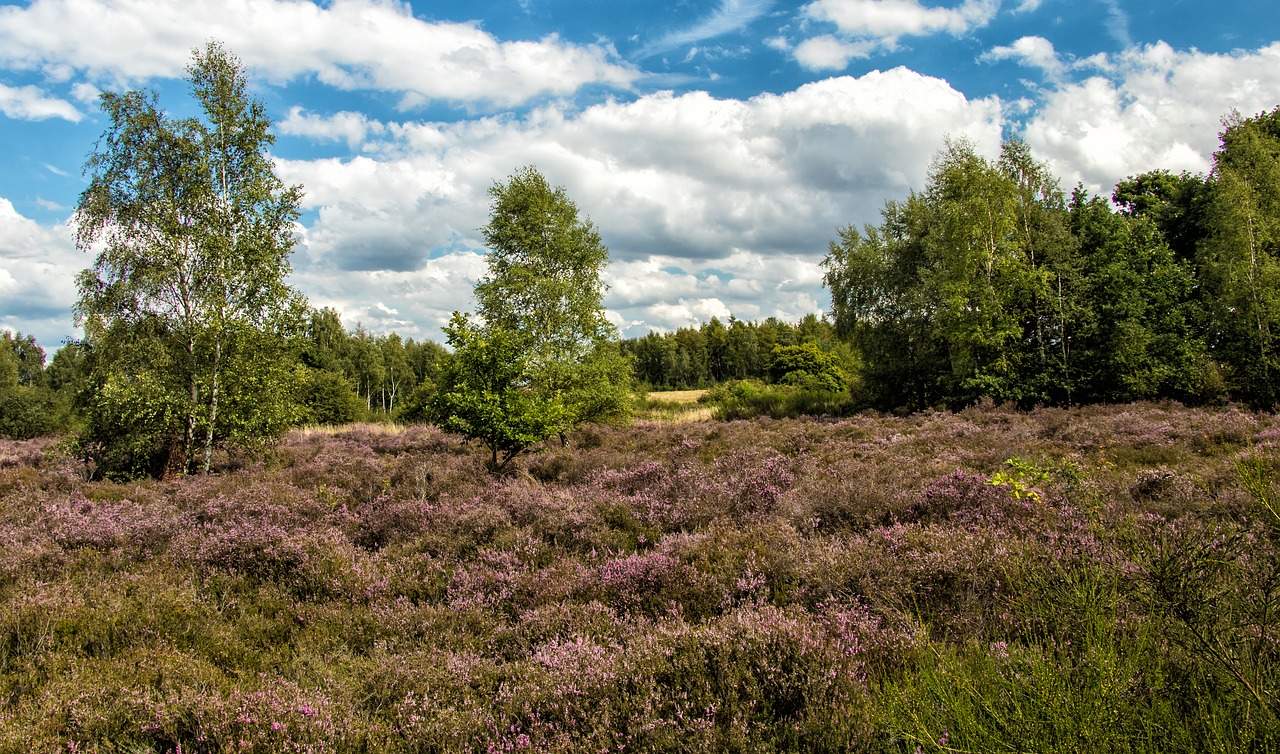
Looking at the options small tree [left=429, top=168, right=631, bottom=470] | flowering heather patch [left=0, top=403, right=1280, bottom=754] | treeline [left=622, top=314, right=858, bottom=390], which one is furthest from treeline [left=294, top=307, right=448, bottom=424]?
treeline [left=622, top=314, right=858, bottom=390]

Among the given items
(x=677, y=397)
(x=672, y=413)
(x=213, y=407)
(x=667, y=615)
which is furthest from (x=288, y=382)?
(x=677, y=397)

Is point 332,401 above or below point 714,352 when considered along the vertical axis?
below

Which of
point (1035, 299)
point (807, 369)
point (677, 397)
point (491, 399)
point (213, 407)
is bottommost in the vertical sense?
point (677, 397)

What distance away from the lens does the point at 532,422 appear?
1275 centimetres

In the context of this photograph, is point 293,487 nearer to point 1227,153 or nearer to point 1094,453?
point 1094,453

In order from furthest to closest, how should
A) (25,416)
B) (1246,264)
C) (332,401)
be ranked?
(332,401) → (25,416) → (1246,264)

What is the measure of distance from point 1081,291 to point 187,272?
2952 centimetres

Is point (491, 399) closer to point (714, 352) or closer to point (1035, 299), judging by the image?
point (1035, 299)

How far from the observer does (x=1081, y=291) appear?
72.4 feet

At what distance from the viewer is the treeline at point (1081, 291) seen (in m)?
19.8

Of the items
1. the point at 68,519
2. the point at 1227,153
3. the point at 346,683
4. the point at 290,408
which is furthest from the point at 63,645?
the point at 1227,153

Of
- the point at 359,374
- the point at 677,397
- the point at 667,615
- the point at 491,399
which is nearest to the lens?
the point at 667,615

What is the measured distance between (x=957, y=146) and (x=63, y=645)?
98.7 feet

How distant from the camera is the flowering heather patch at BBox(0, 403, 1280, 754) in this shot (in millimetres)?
2441
